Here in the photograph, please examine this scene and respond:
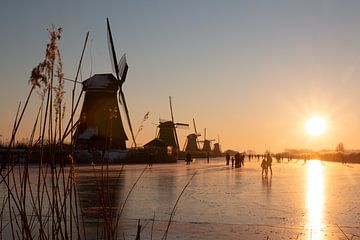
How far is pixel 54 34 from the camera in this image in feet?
6.92

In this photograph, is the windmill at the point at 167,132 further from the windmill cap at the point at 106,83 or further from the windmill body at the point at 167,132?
the windmill cap at the point at 106,83

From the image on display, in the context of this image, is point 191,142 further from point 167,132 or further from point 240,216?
point 240,216

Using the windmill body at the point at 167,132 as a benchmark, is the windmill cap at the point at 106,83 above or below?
above

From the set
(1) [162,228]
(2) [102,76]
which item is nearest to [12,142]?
(1) [162,228]

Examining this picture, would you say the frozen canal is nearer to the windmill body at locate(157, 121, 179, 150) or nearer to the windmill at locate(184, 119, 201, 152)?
the windmill body at locate(157, 121, 179, 150)

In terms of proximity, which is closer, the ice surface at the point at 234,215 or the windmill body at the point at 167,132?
the ice surface at the point at 234,215

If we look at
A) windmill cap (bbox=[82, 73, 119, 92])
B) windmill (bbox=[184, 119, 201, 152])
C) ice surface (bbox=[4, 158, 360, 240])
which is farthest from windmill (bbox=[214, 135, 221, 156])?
ice surface (bbox=[4, 158, 360, 240])

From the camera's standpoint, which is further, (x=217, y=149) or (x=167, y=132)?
(x=217, y=149)

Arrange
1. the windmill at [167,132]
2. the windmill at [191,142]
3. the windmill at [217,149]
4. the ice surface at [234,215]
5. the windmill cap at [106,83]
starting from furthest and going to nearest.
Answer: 1. the windmill at [217,149]
2. the windmill at [191,142]
3. the windmill at [167,132]
4. the windmill cap at [106,83]
5. the ice surface at [234,215]

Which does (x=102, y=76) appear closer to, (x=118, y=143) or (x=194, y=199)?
(x=118, y=143)

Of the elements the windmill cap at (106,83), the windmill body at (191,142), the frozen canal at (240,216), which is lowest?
the frozen canal at (240,216)

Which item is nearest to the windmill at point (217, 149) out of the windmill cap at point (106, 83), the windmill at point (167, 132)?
the windmill at point (167, 132)

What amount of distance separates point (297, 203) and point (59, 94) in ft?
A: 37.4

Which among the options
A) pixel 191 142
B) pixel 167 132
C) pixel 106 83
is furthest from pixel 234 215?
pixel 191 142
